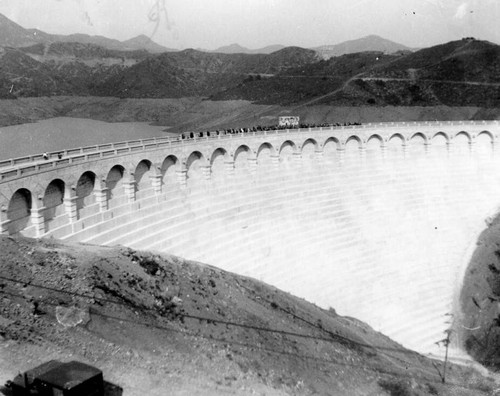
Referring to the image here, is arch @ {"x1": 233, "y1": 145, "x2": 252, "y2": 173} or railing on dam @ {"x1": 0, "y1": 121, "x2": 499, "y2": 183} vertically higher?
railing on dam @ {"x1": 0, "y1": 121, "x2": 499, "y2": 183}

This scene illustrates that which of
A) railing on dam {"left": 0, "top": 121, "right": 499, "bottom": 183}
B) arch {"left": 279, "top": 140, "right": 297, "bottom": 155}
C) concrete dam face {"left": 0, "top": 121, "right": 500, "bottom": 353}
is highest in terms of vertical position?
railing on dam {"left": 0, "top": 121, "right": 499, "bottom": 183}

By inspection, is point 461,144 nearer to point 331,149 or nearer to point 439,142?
point 439,142

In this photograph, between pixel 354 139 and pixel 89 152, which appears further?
pixel 354 139

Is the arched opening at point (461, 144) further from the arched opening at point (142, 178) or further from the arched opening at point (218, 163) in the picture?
the arched opening at point (142, 178)

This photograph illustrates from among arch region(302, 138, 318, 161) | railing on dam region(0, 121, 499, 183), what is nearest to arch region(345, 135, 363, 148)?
railing on dam region(0, 121, 499, 183)

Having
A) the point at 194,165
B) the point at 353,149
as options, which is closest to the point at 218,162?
the point at 194,165

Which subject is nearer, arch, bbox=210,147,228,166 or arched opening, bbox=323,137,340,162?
arch, bbox=210,147,228,166

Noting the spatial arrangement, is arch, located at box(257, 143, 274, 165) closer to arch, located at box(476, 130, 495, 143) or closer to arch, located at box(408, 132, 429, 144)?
arch, located at box(408, 132, 429, 144)
